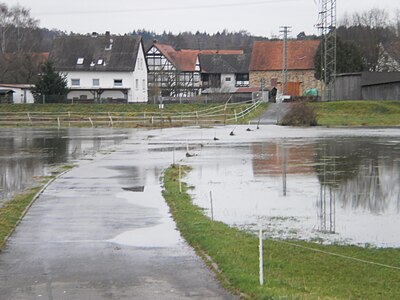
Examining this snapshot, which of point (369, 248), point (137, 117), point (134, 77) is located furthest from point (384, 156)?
point (134, 77)

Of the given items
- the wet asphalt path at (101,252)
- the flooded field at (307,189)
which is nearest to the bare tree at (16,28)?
the flooded field at (307,189)

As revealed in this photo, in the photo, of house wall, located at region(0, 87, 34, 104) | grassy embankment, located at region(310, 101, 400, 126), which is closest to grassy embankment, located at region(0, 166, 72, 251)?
grassy embankment, located at region(310, 101, 400, 126)

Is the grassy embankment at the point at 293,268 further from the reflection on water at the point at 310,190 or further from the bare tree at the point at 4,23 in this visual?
the bare tree at the point at 4,23

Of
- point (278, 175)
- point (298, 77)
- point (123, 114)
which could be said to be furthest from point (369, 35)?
point (278, 175)

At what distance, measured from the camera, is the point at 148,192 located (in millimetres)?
20156

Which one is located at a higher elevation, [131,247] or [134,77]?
[134,77]

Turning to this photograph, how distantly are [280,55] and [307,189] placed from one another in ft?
259

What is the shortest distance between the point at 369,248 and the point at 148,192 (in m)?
9.05

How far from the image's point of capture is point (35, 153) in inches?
1384

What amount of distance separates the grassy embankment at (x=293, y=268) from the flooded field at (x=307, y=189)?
3.20ft

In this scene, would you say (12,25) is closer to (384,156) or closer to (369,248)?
(384,156)

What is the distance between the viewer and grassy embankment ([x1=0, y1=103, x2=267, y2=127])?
64.8 meters

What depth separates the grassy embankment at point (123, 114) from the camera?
6475cm

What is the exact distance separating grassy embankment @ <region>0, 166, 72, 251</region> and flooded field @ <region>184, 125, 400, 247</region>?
4.31m
